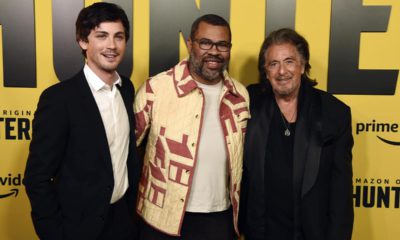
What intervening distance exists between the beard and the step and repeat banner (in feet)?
1.61

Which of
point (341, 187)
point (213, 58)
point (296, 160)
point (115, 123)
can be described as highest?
point (213, 58)

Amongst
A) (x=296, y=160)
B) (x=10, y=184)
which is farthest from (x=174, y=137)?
(x=10, y=184)

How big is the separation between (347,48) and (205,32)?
939mm

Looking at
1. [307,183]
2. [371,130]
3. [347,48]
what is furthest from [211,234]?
[347,48]

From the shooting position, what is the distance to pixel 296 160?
6.00 ft

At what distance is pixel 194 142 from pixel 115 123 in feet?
1.22

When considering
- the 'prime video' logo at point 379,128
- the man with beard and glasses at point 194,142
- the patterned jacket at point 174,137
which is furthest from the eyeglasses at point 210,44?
the 'prime video' logo at point 379,128

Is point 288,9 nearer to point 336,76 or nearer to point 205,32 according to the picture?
point 336,76

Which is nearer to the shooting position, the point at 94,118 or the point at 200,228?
the point at 94,118

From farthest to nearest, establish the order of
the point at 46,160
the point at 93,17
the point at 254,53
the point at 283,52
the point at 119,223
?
the point at 254,53 → the point at 283,52 → the point at 119,223 → the point at 93,17 → the point at 46,160

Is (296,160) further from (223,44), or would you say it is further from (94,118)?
(94,118)

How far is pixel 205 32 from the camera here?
1892 mm

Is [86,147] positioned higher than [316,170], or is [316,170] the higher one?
[86,147]

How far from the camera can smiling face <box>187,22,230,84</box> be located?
6.18 ft
